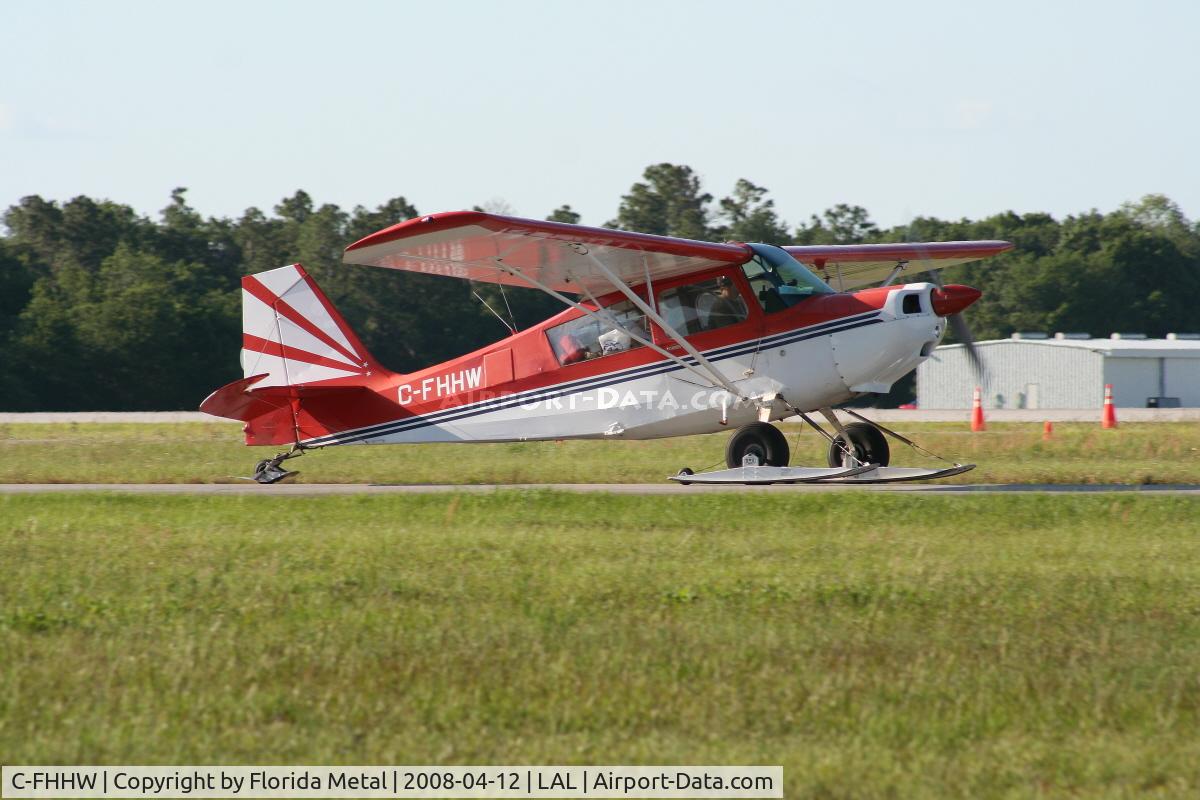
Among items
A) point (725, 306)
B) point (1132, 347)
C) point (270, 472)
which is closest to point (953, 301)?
point (725, 306)

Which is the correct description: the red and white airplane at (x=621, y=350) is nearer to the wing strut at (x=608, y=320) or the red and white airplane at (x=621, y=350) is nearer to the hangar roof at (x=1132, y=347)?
the wing strut at (x=608, y=320)

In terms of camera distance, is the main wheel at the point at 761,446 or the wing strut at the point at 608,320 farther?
the wing strut at the point at 608,320

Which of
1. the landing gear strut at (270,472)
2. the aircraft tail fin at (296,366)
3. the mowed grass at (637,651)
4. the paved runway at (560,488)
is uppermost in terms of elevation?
the aircraft tail fin at (296,366)

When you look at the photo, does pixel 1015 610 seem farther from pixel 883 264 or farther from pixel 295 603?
pixel 883 264

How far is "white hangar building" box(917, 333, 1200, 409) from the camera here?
49562 millimetres

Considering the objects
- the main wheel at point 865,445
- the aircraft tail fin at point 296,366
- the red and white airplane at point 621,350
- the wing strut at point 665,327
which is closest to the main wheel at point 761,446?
the red and white airplane at point 621,350

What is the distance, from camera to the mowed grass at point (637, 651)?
207 inches

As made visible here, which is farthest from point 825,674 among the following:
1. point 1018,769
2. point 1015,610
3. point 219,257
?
point 219,257

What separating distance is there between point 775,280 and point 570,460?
520 centimetres

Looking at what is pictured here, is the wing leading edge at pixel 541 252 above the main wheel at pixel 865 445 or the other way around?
above

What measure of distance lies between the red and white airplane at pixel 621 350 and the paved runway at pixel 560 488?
30 centimetres

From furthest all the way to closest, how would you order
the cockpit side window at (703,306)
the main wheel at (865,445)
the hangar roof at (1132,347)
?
1. the hangar roof at (1132,347)
2. the cockpit side window at (703,306)
3. the main wheel at (865,445)

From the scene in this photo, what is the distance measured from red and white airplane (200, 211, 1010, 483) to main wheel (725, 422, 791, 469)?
0.06 feet

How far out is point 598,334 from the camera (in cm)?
1578
